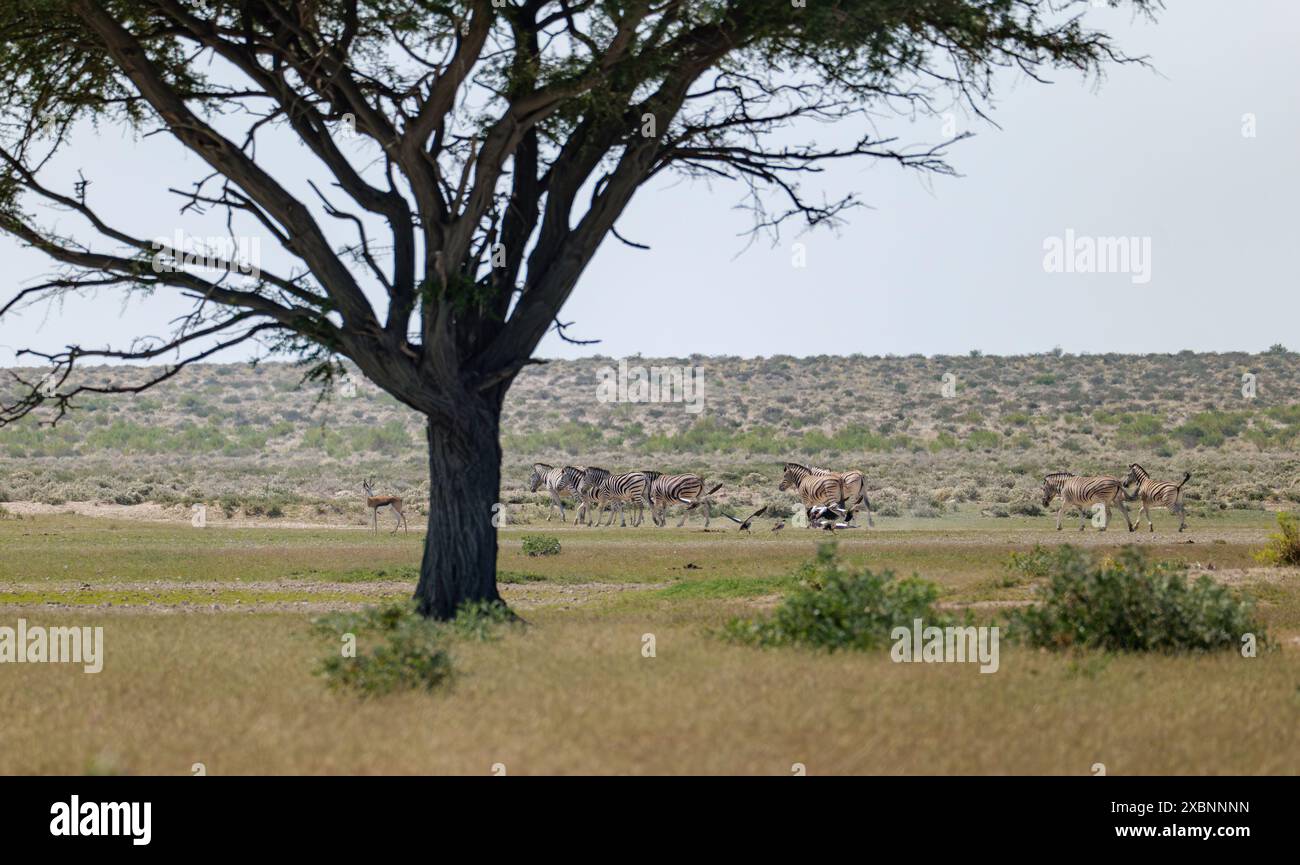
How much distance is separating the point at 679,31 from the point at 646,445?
71336mm

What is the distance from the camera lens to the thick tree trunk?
1797 centimetres

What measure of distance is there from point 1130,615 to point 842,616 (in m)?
2.81

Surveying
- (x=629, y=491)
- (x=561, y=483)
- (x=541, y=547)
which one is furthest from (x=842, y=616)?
(x=561, y=483)

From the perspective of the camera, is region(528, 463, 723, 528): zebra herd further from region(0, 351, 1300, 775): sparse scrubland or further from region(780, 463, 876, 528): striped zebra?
region(780, 463, 876, 528): striped zebra

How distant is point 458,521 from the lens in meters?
18.0

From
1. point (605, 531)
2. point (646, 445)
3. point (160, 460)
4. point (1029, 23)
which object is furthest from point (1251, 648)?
point (160, 460)

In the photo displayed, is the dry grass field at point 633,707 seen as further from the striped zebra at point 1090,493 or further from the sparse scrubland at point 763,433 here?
the sparse scrubland at point 763,433

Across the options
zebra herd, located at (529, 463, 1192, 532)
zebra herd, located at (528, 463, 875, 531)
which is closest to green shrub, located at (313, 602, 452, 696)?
zebra herd, located at (529, 463, 1192, 532)

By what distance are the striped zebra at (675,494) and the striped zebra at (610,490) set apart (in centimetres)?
49

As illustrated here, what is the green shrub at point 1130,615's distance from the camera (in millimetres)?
14328

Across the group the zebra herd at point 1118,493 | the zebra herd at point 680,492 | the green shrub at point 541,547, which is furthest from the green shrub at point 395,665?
the zebra herd at point 1118,493

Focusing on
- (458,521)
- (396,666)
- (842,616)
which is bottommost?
(396,666)

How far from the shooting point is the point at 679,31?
17.8 metres

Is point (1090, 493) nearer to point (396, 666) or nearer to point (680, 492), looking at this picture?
point (680, 492)
